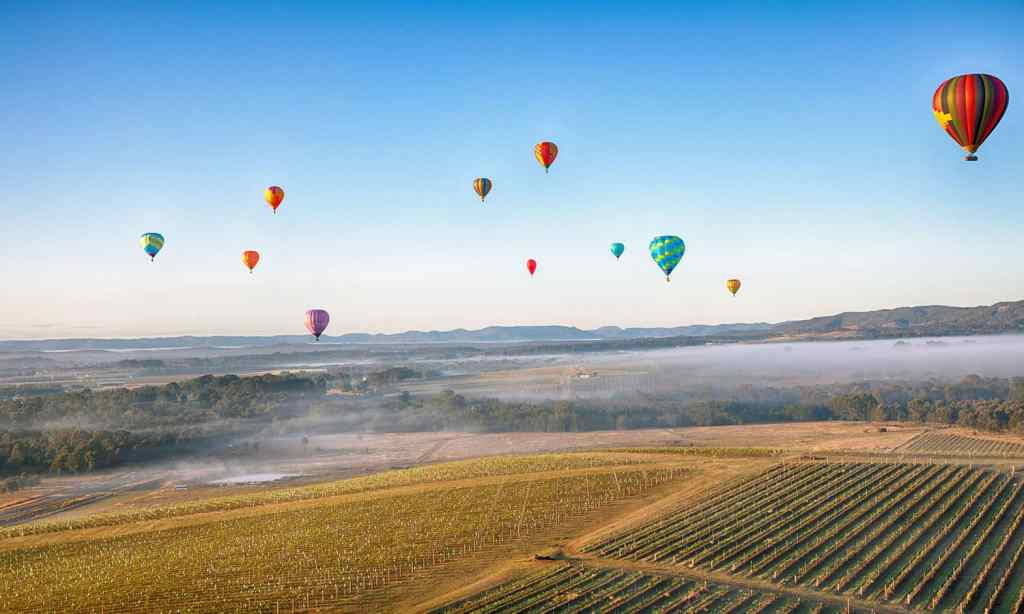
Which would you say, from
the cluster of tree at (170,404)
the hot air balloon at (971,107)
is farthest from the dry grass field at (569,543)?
the cluster of tree at (170,404)

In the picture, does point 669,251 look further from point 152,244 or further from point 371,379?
point 371,379

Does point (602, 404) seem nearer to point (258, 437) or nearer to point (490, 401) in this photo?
point (490, 401)

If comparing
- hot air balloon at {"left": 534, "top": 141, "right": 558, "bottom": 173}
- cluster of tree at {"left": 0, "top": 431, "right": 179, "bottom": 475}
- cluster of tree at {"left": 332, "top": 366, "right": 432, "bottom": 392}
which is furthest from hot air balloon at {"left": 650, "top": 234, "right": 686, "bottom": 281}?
cluster of tree at {"left": 332, "top": 366, "right": 432, "bottom": 392}

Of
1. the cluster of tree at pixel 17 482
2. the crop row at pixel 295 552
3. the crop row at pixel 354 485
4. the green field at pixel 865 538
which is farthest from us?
the cluster of tree at pixel 17 482

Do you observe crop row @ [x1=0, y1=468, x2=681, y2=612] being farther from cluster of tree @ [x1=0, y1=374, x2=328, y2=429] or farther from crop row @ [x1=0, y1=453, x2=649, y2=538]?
cluster of tree @ [x1=0, y1=374, x2=328, y2=429]

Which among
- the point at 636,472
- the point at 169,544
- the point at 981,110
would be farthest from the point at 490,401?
the point at 981,110

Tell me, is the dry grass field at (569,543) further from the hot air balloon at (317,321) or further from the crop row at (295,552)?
the hot air balloon at (317,321)
